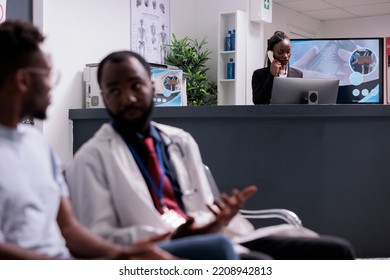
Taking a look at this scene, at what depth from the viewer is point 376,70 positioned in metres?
3.79

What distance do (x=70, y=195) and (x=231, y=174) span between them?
5.79ft

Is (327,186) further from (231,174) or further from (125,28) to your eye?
(125,28)

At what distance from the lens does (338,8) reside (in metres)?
7.79

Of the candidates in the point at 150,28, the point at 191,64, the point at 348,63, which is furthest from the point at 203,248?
the point at 191,64

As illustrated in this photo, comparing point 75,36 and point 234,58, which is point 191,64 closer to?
point 234,58

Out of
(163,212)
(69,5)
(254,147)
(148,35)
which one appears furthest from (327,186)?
(148,35)

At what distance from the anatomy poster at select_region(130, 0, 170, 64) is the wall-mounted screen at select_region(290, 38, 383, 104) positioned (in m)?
1.20

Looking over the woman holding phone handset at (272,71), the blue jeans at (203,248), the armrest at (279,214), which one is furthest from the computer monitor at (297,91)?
the blue jeans at (203,248)

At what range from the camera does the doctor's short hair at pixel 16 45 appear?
2.77 feet

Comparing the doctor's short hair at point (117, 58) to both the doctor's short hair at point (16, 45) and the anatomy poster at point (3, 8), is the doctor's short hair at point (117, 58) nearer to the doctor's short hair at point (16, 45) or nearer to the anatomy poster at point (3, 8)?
the doctor's short hair at point (16, 45)

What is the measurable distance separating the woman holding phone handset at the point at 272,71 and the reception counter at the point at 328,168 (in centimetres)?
49

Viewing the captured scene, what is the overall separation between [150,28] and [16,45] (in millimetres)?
4253

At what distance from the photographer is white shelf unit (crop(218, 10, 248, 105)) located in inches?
216

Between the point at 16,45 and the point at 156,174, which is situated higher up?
the point at 16,45
